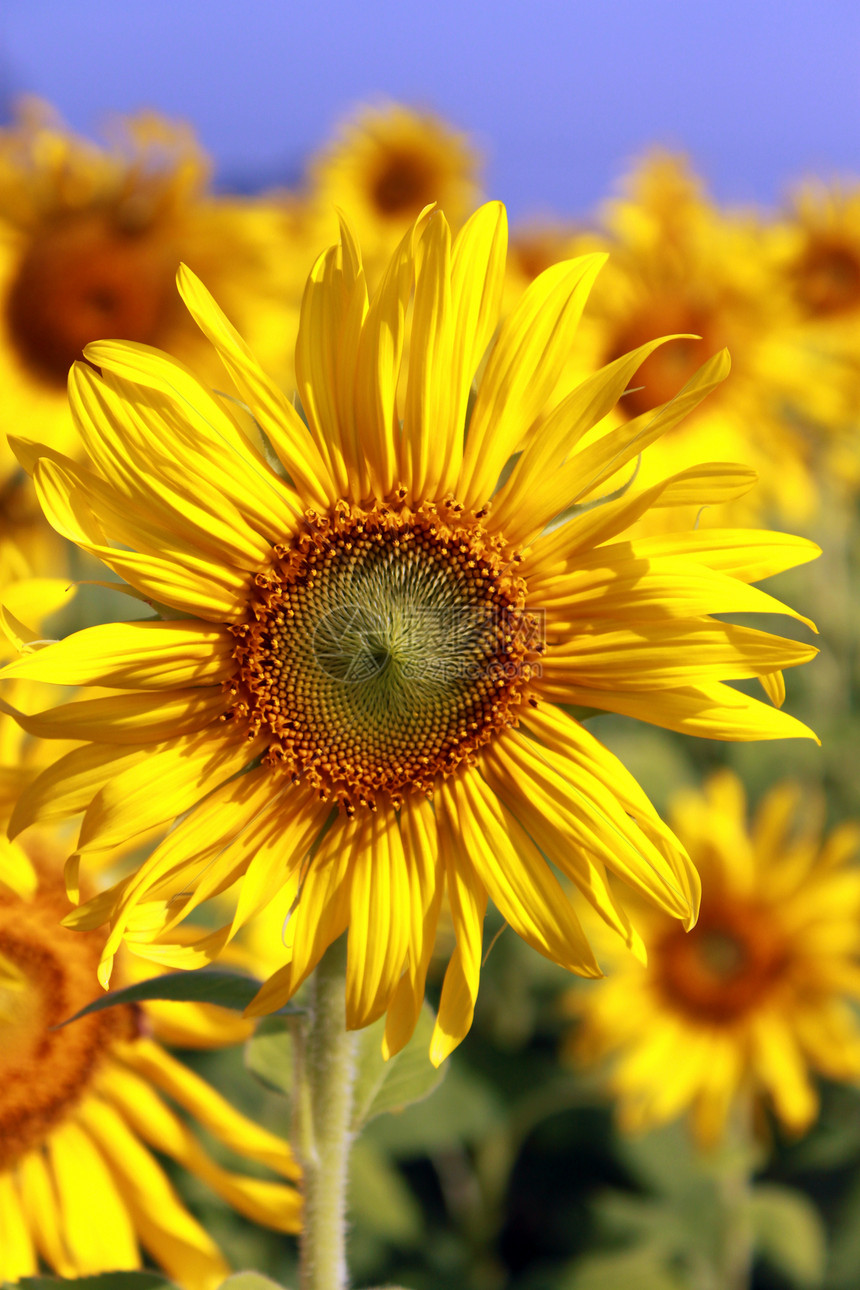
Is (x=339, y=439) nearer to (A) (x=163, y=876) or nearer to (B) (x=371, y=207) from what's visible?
(A) (x=163, y=876)

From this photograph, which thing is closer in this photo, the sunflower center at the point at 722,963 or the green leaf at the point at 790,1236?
the sunflower center at the point at 722,963

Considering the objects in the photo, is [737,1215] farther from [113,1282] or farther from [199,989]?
[199,989]

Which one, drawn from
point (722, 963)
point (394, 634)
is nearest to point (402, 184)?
point (722, 963)

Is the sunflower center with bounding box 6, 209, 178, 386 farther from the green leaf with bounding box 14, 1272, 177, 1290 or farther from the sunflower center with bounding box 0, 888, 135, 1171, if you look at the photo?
the green leaf with bounding box 14, 1272, 177, 1290

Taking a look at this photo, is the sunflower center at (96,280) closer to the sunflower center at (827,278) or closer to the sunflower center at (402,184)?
the sunflower center at (827,278)

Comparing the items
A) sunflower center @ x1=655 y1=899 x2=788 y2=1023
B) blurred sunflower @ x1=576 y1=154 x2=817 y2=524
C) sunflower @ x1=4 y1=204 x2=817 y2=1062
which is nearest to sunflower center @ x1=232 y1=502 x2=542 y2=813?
sunflower @ x1=4 y1=204 x2=817 y2=1062

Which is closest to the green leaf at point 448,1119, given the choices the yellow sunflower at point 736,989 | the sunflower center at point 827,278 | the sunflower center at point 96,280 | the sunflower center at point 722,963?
the yellow sunflower at point 736,989
